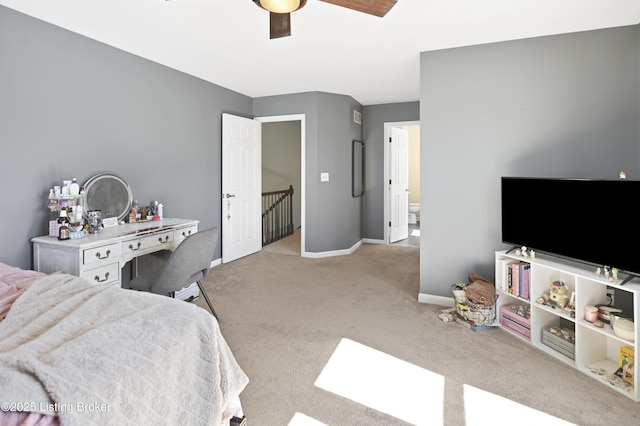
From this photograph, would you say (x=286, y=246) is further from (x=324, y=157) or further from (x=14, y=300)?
(x=14, y=300)

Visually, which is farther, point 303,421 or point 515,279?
point 515,279

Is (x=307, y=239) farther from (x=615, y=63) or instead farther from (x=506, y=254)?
(x=615, y=63)

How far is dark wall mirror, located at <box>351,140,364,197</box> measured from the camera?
553cm

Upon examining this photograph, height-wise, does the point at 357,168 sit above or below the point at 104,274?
above

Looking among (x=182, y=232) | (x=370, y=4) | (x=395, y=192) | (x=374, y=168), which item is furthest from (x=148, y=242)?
(x=395, y=192)

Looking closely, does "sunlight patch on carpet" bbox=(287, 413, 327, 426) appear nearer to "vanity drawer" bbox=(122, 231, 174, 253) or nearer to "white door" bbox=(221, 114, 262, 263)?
"vanity drawer" bbox=(122, 231, 174, 253)

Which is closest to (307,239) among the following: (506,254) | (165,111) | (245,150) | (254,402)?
(245,150)

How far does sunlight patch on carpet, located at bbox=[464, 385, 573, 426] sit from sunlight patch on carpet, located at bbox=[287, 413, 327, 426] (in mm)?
734

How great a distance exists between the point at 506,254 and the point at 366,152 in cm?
372

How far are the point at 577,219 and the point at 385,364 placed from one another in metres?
1.57

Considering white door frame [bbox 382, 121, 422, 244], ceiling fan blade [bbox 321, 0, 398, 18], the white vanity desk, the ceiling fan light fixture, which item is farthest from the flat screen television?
white door frame [bbox 382, 121, 422, 244]

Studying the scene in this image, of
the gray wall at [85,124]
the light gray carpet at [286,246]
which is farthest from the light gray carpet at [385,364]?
the light gray carpet at [286,246]

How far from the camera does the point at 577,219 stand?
225 centimetres

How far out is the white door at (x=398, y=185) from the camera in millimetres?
5988
